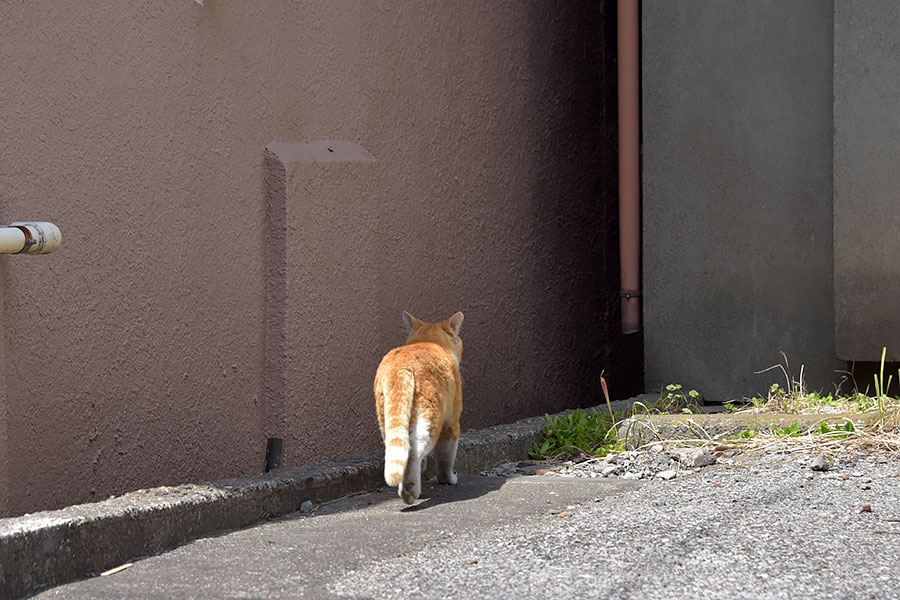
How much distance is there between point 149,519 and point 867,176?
4.42m

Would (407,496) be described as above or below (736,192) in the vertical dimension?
below

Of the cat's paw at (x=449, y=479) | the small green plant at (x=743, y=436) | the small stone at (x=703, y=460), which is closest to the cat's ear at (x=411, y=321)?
the cat's paw at (x=449, y=479)

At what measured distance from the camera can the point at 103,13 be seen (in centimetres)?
379

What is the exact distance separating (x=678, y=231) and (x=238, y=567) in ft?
14.1

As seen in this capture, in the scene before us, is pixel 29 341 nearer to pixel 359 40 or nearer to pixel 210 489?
pixel 210 489

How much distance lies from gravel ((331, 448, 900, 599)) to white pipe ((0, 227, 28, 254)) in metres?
1.38

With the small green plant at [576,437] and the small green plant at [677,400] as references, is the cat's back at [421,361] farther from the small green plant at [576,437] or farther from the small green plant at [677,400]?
the small green plant at [677,400]

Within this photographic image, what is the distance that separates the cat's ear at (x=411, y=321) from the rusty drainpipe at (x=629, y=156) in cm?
219

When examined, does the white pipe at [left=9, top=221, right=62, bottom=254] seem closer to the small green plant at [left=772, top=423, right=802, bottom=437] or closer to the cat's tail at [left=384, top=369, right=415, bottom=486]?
the cat's tail at [left=384, top=369, right=415, bottom=486]

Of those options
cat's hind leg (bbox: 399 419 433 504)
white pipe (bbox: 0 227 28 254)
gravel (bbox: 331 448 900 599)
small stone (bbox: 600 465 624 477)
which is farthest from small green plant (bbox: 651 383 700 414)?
white pipe (bbox: 0 227 28 254)

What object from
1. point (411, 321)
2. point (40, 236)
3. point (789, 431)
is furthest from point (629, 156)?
point (40, 236)

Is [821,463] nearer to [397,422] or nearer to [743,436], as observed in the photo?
[743,436]

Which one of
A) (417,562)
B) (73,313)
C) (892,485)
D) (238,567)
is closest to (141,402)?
(73,313)

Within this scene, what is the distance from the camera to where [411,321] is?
502 cm
